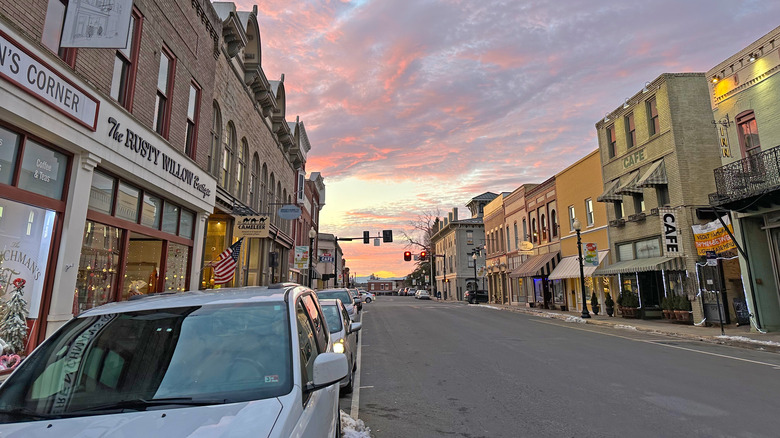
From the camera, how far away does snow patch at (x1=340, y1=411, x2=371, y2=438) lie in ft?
16.1

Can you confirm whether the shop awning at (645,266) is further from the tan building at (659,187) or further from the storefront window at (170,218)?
the storefront window at (170,218)

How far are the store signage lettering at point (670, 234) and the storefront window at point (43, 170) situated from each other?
2150 centimetres

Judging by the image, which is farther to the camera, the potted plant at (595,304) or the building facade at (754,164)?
the potted plant at (595,304)

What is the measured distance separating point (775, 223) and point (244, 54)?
2194 centimetres

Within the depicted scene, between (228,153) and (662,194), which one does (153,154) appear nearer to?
(228,153)

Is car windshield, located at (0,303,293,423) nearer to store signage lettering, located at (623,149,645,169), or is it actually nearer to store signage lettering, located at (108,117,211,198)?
store signage lettering, located at (108,117,211,198)

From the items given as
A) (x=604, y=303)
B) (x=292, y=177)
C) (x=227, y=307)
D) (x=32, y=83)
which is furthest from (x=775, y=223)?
(x=292, y=177)

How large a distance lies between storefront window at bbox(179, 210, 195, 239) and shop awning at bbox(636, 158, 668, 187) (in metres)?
19.8

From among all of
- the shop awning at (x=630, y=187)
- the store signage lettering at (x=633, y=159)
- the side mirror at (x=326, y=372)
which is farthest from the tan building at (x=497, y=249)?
the side mirror at (x=326, y=372)

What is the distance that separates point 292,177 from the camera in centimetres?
3092

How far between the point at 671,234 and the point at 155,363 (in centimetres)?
2130

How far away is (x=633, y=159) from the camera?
22.6 metres

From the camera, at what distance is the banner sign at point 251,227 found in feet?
52.6

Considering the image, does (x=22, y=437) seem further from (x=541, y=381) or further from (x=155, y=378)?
(x=541, y=381)
